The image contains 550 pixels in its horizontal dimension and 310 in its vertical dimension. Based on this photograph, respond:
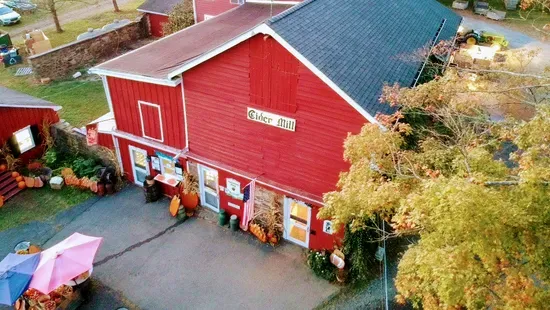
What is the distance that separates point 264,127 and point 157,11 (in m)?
22.5

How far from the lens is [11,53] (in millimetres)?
29688

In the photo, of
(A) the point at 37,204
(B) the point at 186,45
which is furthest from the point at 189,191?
(A) the point at 37,204

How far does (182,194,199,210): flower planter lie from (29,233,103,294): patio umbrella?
4455mm

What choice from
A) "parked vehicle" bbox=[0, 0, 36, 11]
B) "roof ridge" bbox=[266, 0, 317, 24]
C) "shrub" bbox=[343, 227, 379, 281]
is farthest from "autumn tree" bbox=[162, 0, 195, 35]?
"shrub" bbox=[343, 227, 379, 281]

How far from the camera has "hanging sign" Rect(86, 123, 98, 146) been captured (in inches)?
739

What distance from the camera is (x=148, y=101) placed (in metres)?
16.4

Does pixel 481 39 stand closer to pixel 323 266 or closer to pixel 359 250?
pixel 359 250

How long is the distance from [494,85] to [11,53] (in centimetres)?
3036

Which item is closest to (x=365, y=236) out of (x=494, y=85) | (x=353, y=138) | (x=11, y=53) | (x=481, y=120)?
(x=353, y=138)

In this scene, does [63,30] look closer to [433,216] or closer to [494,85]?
[494,85]

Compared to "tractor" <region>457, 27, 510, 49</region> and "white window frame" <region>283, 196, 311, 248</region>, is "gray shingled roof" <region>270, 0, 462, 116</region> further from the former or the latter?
"tractor" <region>457, 27, 510, 49</region>

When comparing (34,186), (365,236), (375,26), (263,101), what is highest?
(375,26)

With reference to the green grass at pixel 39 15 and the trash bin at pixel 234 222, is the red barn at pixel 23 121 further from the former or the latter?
the green grass at pixel 39 15

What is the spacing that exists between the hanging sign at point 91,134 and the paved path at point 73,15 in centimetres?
2254
